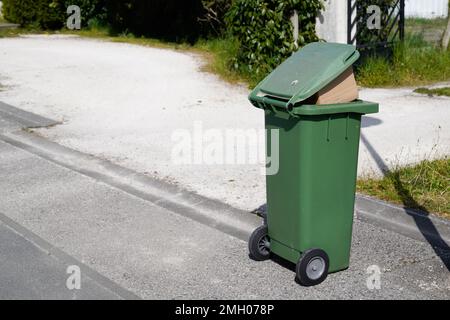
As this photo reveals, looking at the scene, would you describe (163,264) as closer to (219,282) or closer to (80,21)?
(219,282)

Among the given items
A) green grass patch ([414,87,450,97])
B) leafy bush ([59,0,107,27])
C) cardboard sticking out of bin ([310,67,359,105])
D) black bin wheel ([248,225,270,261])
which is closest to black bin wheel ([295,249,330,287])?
black bin wheel ([248,225,270,261])

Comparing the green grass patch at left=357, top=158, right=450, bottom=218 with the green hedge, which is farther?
the green hedge

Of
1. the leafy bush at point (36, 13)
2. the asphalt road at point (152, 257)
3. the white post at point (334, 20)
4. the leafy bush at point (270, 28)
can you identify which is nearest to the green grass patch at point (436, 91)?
the white post at point (334, 20)

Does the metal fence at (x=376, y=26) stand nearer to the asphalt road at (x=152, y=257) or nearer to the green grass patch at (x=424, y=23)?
the green grass patch at (x=424, y=23)

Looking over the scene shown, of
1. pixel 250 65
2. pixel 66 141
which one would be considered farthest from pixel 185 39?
pixel 66 141

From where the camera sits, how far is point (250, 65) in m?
11.1

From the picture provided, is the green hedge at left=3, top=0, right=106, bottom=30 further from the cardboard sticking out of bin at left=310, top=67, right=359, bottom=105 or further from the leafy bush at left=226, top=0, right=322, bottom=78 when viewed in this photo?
the cardboard sticking out of bin at left=310, top=67, right=359, bottom=105

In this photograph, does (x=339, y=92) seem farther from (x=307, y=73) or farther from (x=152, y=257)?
(x=152, y=257)

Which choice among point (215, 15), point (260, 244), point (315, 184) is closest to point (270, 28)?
point (215, 15)

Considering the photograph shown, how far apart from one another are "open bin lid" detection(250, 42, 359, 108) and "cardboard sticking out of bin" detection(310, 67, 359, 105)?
3.2 inches

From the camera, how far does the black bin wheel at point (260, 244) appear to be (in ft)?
15.9

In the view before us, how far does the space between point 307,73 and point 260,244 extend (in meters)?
1.25

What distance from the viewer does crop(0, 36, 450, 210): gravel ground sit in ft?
23.0

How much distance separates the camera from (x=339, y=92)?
4.39 metres
